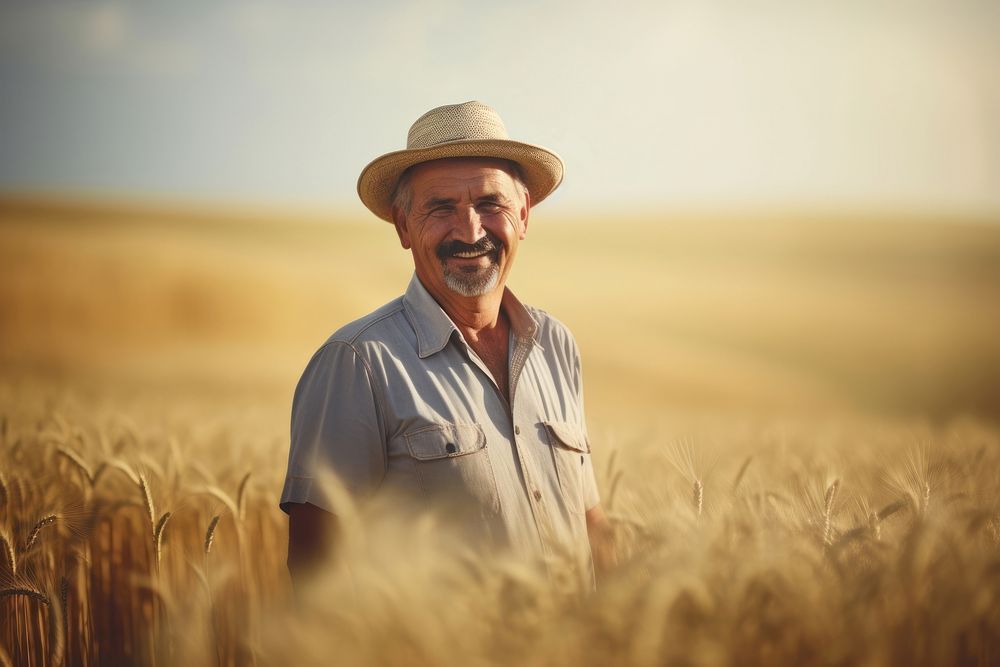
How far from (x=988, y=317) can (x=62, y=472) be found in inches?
1208

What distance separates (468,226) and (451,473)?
80 cm

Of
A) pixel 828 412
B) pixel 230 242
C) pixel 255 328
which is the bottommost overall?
pixel 828 412

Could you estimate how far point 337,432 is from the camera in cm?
180

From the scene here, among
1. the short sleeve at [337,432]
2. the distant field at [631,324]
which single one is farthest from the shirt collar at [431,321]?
the distant field at [631,324]

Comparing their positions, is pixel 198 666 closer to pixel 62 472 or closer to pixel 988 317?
pixel 62 472

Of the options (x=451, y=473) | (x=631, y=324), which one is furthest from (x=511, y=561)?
(x=631, y=324)

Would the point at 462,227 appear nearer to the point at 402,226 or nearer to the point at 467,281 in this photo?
the point at 467,281

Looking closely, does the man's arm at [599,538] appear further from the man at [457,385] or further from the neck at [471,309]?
the neck at [471,309]

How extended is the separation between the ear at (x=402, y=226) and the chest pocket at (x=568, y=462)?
0.83m

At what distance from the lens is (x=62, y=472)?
9.75 feet

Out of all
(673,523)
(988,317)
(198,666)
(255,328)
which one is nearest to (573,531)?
(673,523)

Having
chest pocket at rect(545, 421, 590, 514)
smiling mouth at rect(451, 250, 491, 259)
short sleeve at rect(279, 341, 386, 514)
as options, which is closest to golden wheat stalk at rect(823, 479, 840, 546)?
chest pocket at rect(545, 421, 590, 514)

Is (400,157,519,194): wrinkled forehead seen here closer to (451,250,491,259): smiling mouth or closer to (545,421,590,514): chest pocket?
(451,250,491,259): smiling mouth

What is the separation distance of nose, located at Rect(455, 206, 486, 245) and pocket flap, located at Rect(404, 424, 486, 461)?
627 millimetres
